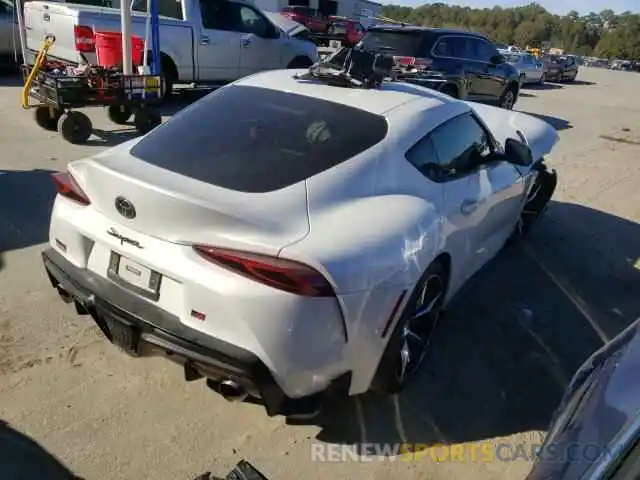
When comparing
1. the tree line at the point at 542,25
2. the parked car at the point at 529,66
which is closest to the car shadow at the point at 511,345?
the parked car at the point at 529,66

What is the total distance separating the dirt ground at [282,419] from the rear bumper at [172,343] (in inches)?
15.5

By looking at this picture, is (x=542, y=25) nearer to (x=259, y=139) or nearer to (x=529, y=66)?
(x=529, y=66)

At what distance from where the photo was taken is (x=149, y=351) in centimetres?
251

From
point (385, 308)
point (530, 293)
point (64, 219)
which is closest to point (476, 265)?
point (530, 293)

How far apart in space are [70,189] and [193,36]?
790 cm

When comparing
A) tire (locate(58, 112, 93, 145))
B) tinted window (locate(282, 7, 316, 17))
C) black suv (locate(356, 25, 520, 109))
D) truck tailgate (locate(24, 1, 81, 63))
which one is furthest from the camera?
tinted window (locate(282, 7, 316, 17))

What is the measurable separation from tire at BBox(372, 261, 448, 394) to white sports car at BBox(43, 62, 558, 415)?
0.01 m

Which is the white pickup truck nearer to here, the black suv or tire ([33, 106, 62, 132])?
tire ([33, 106, 62, 132])

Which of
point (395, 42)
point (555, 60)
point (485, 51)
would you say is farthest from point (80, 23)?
point (555, 60)

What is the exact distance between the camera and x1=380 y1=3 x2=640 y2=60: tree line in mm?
64062

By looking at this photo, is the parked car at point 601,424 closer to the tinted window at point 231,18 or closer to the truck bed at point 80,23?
the truck bed at point 80,23

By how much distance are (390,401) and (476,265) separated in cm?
127

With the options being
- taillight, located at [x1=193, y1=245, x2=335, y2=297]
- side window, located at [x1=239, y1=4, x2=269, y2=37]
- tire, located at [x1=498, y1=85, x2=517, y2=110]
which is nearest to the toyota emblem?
taillight, located at [x1=193, y1=245, x2=335, y2=297]

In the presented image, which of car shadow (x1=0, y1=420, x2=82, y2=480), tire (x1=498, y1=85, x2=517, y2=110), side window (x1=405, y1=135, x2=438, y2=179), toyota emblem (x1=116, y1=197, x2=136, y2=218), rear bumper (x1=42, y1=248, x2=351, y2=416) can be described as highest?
side window (x1=405, y1=135, x2=438, y2=179)
